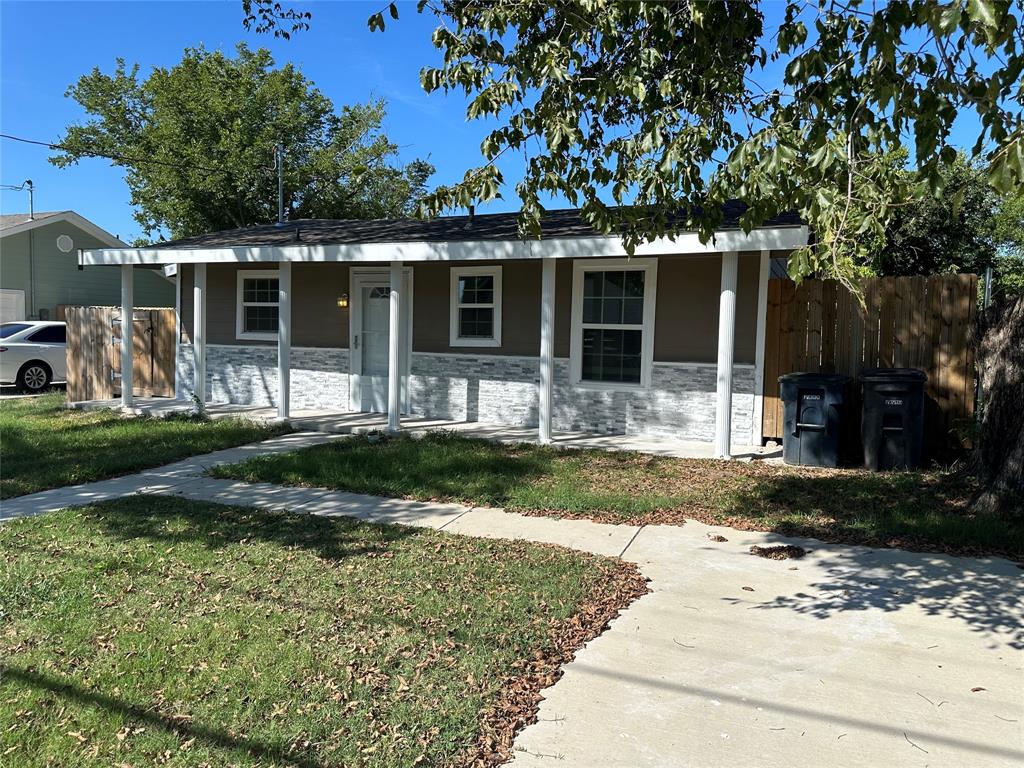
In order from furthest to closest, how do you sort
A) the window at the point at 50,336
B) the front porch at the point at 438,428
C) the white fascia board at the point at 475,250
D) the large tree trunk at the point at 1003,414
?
the window at the point at 50,336, the front porch at the point at 438,428, the white fascia board at the point at 475,250, the large tree trunk at the point at 1003,414

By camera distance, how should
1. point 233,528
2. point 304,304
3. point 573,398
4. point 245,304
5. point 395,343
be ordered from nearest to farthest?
1. point 233,528
2. point 395,343
3. point 573,398
4. point 304,304
5. point 245,304

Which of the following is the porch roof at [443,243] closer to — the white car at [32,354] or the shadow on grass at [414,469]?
the shadow on grass at [414,469]

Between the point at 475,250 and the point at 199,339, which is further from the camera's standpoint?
the point at 199,339

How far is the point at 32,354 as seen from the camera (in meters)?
16.6

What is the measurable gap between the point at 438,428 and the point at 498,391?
116 centimetres

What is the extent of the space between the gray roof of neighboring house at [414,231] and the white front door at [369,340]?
→ 85 cm

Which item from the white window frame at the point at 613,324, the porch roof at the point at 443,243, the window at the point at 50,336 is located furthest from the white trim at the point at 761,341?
the window at the point at 50,336

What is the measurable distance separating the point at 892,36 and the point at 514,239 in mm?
6293

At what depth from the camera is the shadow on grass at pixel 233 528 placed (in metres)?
5.60

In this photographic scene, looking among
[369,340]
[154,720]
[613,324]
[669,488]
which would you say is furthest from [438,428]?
[154,720]

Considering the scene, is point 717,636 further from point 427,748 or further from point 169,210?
point 169,210

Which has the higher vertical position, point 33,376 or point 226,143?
point 226,143

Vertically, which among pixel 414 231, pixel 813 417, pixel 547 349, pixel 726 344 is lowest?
pixel 813 417

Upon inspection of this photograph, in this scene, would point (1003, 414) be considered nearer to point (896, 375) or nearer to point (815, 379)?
point (896, 375)
